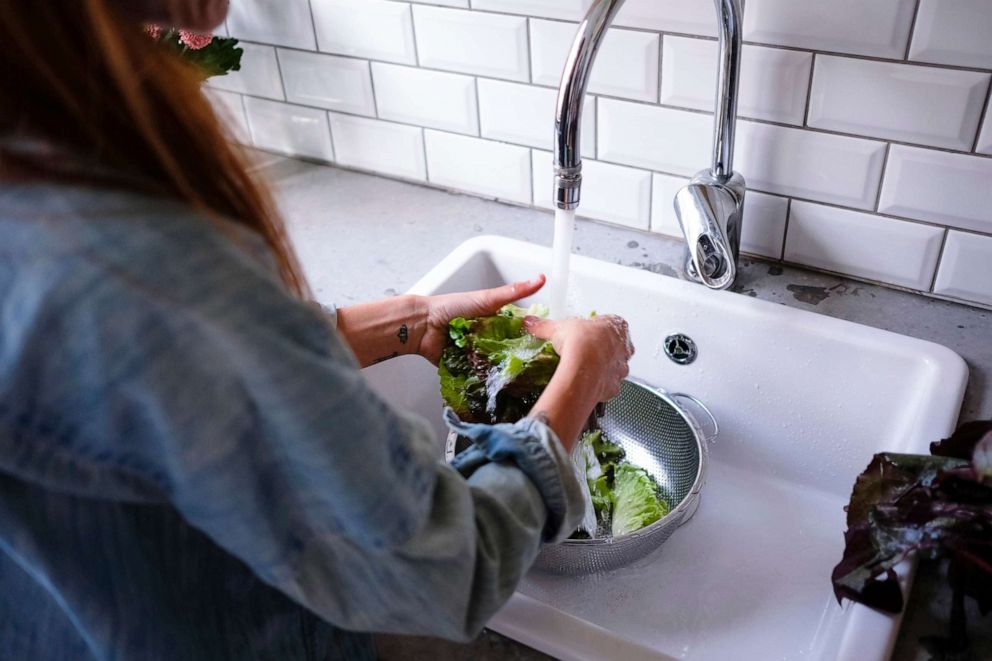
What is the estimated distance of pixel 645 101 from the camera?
99 centimetres

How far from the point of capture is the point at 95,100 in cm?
35

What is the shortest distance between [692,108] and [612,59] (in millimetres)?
113

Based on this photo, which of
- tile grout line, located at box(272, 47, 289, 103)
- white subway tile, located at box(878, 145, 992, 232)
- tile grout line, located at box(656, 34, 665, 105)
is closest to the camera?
white subway tile, located at box(878, 145, 992, 232)

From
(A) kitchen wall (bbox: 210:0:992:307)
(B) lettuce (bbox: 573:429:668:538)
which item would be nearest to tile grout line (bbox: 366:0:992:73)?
(A) kitchen wall (bbox: 210:0:992:307)

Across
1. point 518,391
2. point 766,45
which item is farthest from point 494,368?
point 766,45

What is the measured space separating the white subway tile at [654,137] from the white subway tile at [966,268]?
0.29 m

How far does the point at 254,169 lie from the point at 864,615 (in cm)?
50

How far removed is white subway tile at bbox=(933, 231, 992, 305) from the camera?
34.7 inches

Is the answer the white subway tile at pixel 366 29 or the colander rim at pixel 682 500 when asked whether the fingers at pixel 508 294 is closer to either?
the colander rim at pixel 682 500


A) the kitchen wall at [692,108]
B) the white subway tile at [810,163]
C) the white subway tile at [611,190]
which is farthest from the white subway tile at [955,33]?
the white subway tile at [611,190]

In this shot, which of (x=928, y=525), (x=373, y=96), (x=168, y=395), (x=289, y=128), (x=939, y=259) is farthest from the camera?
(x=289, y=128)

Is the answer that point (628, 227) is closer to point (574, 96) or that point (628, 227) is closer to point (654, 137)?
point (654, 137)

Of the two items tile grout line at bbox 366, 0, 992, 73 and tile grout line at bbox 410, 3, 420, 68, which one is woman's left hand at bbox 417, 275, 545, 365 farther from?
tile grout line at bbox 410, 3, 420, 68

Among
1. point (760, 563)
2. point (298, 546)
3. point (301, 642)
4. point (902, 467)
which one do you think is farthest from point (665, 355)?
point (298, 546)
